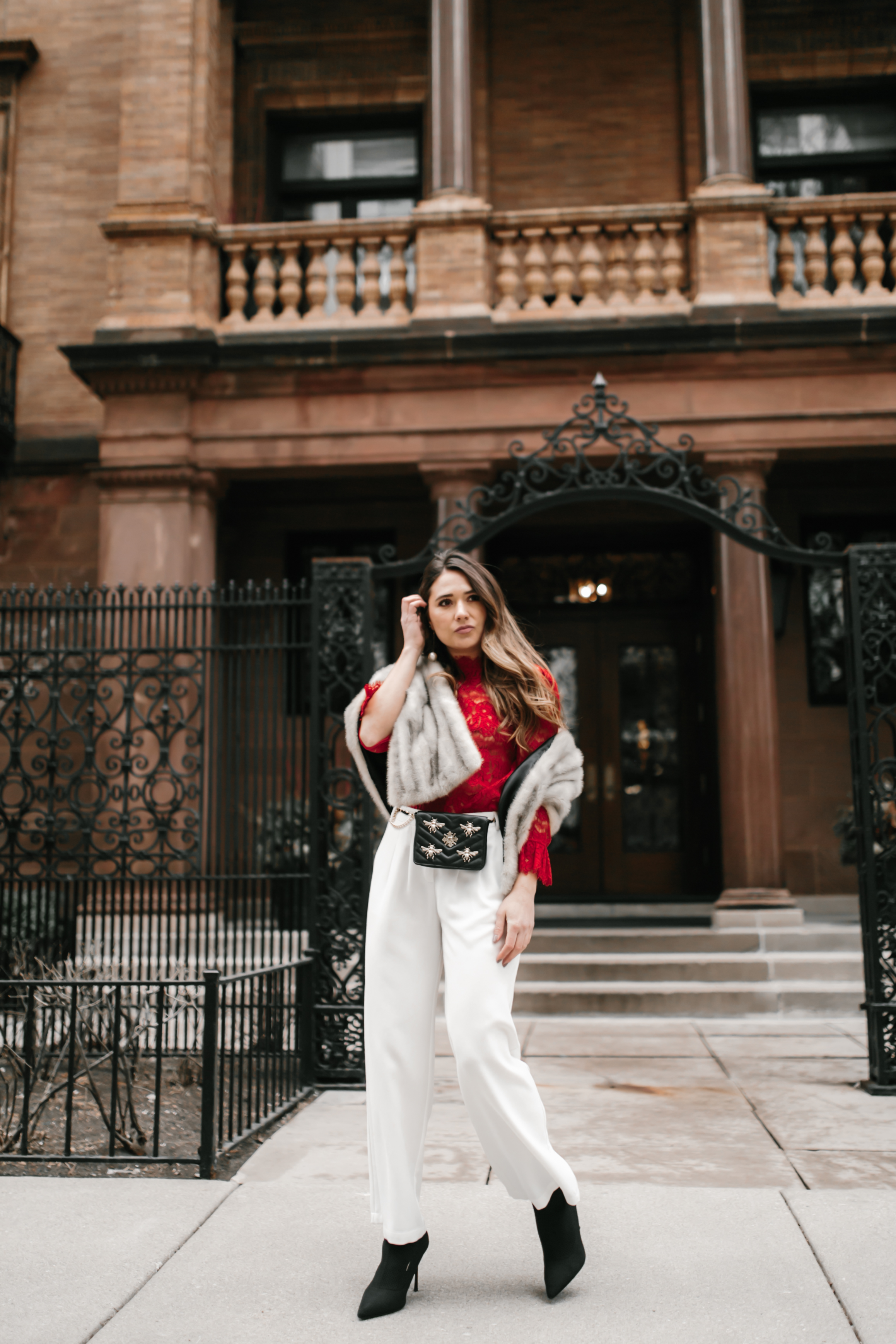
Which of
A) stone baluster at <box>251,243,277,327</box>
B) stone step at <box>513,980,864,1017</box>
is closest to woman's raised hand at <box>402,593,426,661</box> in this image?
stone step at <box>513,980,864,1017</box>

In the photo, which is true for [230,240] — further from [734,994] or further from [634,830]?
[734,994]

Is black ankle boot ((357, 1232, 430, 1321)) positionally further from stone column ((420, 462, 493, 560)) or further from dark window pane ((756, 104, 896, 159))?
dark window pane ((756, 104, 896, 159))

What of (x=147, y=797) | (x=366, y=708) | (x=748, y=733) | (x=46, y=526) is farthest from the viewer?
(x=46, y=526)

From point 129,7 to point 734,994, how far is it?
36.0 ft

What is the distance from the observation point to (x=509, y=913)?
313cm

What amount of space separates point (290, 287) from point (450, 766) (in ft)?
29.6

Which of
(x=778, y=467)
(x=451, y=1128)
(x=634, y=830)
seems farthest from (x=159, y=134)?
(x=451, y=1128)

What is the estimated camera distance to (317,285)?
1111cm

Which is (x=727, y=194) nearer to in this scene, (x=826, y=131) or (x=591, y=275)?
(x=591, y=275)

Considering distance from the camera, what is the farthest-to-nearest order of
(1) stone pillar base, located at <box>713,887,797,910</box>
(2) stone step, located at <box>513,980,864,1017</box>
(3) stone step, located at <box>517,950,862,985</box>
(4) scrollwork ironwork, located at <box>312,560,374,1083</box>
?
(1) stone pillar base, located at <box>713,887,797,910</box>
(3) stone step, located at <box>517,950,862,985</box>
(2) stone step, located at <box>513,980,864,1017</box>
(4) scrollwork ironwork, located at <box>312,560,374,1083</box>

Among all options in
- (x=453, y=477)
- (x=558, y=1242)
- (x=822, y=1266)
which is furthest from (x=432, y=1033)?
(x=453, y=477)

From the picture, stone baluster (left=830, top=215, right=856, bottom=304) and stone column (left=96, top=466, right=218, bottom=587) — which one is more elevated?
stone baluster (left=830, top=215, right=856, bottom=304)

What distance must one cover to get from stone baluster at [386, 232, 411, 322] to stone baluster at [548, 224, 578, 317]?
1.42 meters

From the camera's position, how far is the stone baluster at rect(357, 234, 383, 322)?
11.0m
